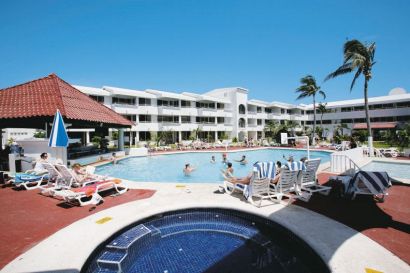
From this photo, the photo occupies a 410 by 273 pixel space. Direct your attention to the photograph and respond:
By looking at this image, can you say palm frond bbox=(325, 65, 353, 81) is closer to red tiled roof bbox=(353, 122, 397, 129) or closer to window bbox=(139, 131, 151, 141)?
red tiled roof bbox=(353, 122, 397, 129)

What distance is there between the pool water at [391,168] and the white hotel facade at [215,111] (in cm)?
2905

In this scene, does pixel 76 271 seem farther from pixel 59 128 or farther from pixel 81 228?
pixel 59 128

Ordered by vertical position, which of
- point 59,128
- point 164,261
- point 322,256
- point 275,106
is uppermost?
point 275,106

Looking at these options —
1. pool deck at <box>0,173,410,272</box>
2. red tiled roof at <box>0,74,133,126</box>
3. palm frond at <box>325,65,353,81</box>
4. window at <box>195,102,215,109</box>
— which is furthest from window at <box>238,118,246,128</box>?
pool deck at <box>0,173,410,272</box>

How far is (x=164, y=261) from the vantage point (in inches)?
190

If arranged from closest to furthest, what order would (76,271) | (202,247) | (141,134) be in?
(76,271) < (202,247) < (141,134)

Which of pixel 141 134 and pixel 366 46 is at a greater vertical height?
pixel 366 46

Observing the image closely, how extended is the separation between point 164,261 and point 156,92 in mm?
37191

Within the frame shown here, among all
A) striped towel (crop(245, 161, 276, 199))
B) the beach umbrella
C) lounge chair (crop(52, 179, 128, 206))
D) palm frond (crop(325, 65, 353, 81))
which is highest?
palm frond (crop(325, 65, 353, 81))

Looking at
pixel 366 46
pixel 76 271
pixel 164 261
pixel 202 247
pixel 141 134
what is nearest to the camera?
pixel 76 271

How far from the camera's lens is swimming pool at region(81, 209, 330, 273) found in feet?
15.0

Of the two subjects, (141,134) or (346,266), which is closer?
(346,266)

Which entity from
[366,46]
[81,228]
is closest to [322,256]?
[81,228]

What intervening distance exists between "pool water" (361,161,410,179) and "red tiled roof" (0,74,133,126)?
1946 cm
